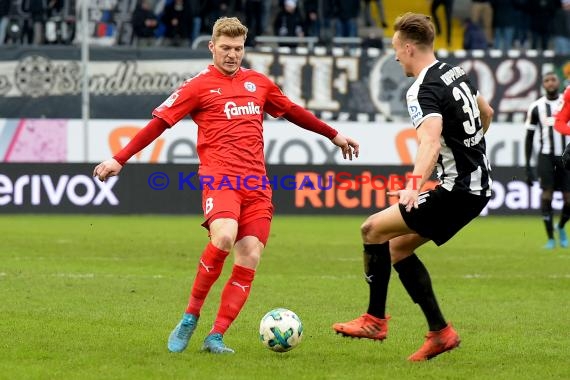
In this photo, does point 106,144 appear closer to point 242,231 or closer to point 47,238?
point 47,238

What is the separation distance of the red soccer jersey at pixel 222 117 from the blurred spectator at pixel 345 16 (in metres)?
20.6

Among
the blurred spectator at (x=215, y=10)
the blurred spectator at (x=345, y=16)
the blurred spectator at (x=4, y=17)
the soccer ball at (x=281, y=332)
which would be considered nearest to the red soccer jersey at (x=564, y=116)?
the soccer ball at (x=281, y=332)

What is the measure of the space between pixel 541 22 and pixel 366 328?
22.1m

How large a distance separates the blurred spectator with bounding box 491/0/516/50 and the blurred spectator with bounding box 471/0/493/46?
38cm

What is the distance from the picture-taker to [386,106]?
85.7ft

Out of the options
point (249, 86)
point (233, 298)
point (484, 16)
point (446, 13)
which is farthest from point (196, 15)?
point (233, 298)

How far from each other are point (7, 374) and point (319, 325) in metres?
3.02

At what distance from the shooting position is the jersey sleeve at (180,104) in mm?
7912

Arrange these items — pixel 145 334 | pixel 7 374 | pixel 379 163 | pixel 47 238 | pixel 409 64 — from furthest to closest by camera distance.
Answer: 1. pixel 379 163
2. pixel 47 238
3. pixel 145 334
4. pixel 409 64
5. pixel 7 374

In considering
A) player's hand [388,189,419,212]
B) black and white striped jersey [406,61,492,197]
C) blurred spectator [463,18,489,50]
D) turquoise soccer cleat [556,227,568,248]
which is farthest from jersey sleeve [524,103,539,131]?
blurred spectator [463,18,489,50]

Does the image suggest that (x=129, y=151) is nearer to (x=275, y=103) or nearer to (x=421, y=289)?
(x=275, y=103)

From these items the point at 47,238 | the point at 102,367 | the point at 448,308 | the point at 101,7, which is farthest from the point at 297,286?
the point at 101,7

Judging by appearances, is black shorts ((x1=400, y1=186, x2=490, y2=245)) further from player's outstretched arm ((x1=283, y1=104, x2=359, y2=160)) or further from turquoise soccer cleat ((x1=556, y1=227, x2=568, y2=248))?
turquoise soccer cleat ((x1=556, y1=227, x2=568, y2=248))

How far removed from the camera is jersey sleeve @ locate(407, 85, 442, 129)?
7176mm
